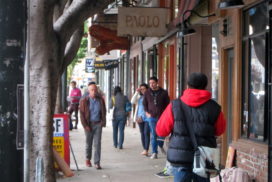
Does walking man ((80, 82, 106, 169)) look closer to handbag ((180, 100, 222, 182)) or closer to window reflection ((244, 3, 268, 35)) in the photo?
window reflection ((244, 3, 268, 35))

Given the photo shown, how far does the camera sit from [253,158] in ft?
27.8

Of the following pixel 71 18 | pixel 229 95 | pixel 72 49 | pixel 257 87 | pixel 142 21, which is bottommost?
pixel 229 95

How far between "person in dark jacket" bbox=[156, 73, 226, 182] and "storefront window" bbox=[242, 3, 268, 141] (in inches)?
119

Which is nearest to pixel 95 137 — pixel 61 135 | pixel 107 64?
pixel 61 135

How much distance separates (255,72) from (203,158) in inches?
149

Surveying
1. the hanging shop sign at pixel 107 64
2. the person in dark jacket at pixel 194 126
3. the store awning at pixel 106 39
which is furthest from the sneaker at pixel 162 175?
the hanging shop sign at pixel 107 64

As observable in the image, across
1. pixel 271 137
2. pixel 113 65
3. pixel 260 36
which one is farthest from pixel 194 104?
pixel 113 65

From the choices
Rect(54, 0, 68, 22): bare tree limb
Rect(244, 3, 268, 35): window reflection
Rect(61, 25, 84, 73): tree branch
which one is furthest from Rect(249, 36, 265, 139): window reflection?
Rect(54, 0, 68, 22): bare tree limb

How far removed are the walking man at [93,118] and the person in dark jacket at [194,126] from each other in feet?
17.8

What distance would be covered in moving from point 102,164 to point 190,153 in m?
6.41

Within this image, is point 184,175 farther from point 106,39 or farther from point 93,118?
point 106,39

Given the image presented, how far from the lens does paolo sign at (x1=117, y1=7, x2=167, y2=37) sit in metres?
12.7

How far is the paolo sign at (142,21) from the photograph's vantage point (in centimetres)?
1273

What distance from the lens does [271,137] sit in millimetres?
6879
